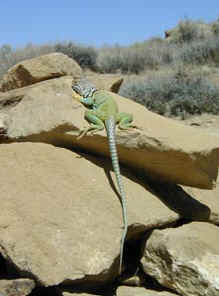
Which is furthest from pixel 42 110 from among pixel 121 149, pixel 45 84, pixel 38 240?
pixel 38 240

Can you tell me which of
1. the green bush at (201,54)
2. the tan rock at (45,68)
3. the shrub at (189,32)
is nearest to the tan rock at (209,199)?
the tan rock at (45,68)

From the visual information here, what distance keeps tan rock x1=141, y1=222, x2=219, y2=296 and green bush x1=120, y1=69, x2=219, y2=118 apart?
22.0ft

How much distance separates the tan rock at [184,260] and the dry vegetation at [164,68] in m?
6.70

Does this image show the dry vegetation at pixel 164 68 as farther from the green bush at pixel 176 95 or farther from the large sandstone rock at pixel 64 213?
the large sandstone rock at pixel 64 213

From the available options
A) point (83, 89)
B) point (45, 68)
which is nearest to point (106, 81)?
point (45, 68)

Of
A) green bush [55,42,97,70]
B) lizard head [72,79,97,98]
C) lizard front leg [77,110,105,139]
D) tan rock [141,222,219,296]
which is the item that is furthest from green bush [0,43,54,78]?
tan rock [141,222,219,296]

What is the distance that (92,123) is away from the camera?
3.92m

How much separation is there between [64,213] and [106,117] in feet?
3.40

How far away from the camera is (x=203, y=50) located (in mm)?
15125

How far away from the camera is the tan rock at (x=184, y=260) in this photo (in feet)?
10.6

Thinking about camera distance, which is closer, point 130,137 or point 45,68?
point 130,137

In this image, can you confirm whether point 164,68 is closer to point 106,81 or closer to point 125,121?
point 106,81

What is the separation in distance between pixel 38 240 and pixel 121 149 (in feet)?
3.71

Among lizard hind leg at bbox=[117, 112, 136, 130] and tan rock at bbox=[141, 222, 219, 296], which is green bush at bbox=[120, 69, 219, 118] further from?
tan rock at bbox=[141, 222, 219, 296]
